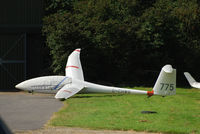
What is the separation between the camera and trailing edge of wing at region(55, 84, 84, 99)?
17094 mm

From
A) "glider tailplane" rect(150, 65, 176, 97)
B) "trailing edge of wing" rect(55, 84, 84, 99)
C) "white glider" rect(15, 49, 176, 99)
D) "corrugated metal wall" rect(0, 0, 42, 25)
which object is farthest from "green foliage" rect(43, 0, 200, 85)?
"glider tailplane" rect(150, 65, 176, 97)

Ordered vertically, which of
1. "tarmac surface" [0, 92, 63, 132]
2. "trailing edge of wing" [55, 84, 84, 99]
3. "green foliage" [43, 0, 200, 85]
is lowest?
"tarmac surface" [0, 92, 63, 132]

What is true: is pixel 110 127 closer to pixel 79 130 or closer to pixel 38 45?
pixel 79 130

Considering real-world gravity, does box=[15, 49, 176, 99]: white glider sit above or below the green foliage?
below

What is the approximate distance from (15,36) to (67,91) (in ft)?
47.9

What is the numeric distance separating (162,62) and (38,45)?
1332 centimetres

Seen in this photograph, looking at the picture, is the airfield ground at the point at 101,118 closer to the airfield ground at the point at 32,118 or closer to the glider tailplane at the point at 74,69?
the airfield ground at the point at 32,118

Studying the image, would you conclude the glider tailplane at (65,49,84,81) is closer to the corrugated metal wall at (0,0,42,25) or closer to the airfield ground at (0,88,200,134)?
the airfield ground at (0,88,200,134)

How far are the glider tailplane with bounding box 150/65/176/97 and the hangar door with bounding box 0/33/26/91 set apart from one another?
691 inches

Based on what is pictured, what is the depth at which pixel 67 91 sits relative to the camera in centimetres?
1820

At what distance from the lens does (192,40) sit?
32125 mm

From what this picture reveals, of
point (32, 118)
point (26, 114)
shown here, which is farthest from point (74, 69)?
point (32, 118)

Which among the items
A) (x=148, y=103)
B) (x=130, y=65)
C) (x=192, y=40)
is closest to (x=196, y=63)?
(x=192, y=40)

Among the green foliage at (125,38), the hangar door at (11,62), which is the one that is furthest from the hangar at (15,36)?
the green foliage at (125,38)
